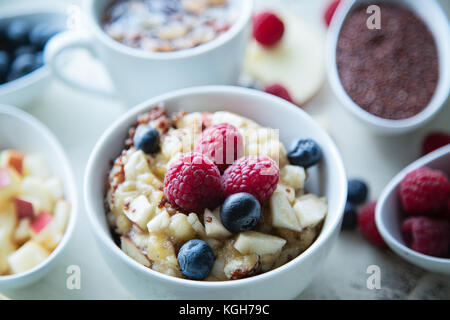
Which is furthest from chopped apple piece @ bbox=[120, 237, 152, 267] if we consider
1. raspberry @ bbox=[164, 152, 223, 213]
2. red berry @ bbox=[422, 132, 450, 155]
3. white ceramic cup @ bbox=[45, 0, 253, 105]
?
red berry @ bbox=[422, 132, 450, 155]

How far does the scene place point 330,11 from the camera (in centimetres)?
162

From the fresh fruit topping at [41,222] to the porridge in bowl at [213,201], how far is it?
225 mm

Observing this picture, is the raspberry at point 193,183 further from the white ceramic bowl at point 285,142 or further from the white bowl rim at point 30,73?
the white bowl rim at point 30,73

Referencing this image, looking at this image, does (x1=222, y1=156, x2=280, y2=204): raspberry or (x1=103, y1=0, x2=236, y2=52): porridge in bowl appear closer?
(x1=222, y1=156, x2=280, y2=204): raspberry

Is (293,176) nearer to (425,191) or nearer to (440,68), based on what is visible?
(425,191)

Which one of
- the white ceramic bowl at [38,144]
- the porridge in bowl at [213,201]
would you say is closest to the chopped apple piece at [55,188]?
the white ceramic bowl at [38,144]

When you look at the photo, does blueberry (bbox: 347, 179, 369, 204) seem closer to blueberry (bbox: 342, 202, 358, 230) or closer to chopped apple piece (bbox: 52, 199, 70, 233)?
blueberry (bbox: 342, 202, 358, 230)

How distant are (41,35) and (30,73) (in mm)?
153

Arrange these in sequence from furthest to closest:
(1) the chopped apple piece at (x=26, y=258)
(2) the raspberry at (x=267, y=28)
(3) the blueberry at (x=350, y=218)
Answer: (2) the raspberry at (x=267, y=28) < (3) the blueberry at (x=350, y=218) < (1) the chopped apple piece at (x=26, y=258)

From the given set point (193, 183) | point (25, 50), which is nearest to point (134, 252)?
point (193, 183)

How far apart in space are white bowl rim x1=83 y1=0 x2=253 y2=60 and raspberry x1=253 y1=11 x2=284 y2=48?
6.6 inches

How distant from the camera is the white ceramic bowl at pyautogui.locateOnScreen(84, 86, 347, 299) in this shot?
2.86 ft

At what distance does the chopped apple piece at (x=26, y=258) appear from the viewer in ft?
3.65
